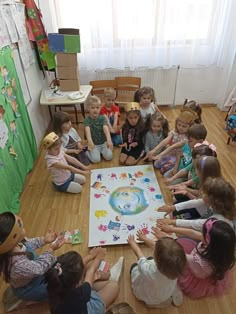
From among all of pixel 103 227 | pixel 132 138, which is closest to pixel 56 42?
pixel 132 138

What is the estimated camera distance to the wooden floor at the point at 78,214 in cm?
127

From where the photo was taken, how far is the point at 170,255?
101 cm

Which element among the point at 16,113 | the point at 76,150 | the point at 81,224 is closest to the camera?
the point at 81,224

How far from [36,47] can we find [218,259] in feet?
9.03

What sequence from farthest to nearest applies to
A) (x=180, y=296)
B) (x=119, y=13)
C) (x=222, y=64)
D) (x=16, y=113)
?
(x=222, y=64) < (x=119, y=13) < (x=16, y=113) < (x=180, y=296)

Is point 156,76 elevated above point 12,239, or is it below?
below

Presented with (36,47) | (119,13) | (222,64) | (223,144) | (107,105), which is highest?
(119,13)

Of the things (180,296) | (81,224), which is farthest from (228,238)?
(81,224)

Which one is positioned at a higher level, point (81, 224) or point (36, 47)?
point (36, 47)

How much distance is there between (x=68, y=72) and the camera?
2.75 metres

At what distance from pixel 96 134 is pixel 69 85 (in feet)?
2.48

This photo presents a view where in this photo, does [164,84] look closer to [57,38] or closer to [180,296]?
[57,38]

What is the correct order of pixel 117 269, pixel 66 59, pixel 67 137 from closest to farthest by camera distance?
pixel 117 269
pixel 67 137
pixel 66 59

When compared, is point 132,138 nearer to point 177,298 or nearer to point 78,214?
point 78,214
